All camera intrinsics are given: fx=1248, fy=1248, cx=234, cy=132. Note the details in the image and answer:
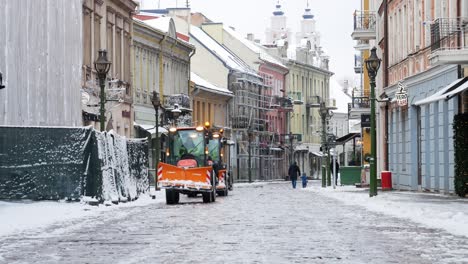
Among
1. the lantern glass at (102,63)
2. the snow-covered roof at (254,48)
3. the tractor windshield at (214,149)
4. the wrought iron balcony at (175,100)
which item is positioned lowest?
the tractor windshield at (214,149)

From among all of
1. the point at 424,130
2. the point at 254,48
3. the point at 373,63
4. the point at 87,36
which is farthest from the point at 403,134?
the point at 254,48

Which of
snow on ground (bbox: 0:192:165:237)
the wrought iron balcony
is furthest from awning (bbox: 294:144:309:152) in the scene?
snow on ground (bbox: 0:192:165:237)

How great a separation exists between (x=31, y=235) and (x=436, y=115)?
921 inches

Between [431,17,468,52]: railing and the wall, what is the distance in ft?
42.5

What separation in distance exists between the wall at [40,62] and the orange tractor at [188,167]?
4.86 meters

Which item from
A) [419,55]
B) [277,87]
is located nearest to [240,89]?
[277,87]

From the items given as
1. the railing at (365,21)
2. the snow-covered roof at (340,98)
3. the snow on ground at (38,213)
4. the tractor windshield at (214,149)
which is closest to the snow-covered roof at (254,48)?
the snow-covered roof at (340,98)

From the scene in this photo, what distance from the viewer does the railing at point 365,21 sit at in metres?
62.5

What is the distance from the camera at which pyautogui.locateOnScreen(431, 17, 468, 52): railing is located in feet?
115

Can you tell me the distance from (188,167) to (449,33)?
30.3ft

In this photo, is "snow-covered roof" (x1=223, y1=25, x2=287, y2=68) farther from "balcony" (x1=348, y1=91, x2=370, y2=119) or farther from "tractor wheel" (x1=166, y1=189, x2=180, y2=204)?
"tractor wheel" (x1=166, y1=189, x2=180, y2=204)

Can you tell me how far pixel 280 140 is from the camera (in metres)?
117

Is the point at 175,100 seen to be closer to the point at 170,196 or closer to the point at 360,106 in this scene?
the point at 360,106

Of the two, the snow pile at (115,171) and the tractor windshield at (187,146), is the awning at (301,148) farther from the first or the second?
the snow pile at (115,171)
